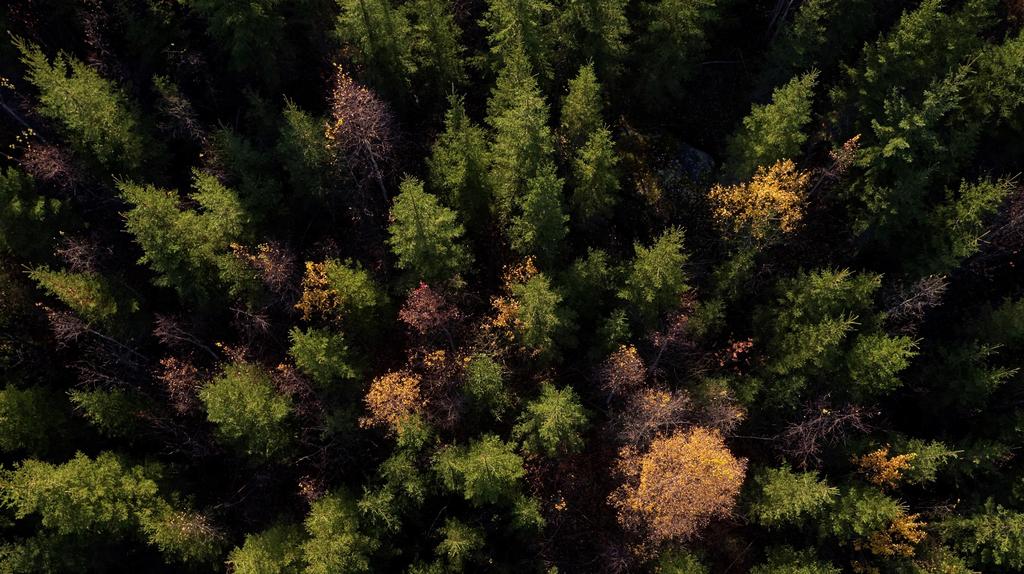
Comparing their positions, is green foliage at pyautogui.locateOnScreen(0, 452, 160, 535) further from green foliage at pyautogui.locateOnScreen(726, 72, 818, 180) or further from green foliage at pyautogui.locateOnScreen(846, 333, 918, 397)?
green foliage at pyautogui.locateOnScreen(846, 333, 918, 397)

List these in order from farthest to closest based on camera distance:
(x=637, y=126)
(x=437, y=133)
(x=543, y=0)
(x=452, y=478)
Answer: (x=637, y=126)
(x=437, y=133)
(x=543, y=0)
(x=452, y=478)

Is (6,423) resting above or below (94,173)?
below

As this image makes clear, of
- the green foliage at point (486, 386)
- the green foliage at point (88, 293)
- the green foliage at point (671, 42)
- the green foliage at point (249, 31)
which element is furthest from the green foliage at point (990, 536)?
the green foliage at point (88, 293)

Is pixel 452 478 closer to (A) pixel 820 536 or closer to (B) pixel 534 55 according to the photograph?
(A) pixel 820 536

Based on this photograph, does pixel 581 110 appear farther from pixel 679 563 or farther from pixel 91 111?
pixel 91 111

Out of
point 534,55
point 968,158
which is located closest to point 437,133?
point 534,55

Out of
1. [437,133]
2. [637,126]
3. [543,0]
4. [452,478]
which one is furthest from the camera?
[637,126]

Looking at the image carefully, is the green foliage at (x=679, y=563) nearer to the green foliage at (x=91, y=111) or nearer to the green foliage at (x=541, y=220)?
the green foliage at (x=541, y=220)
